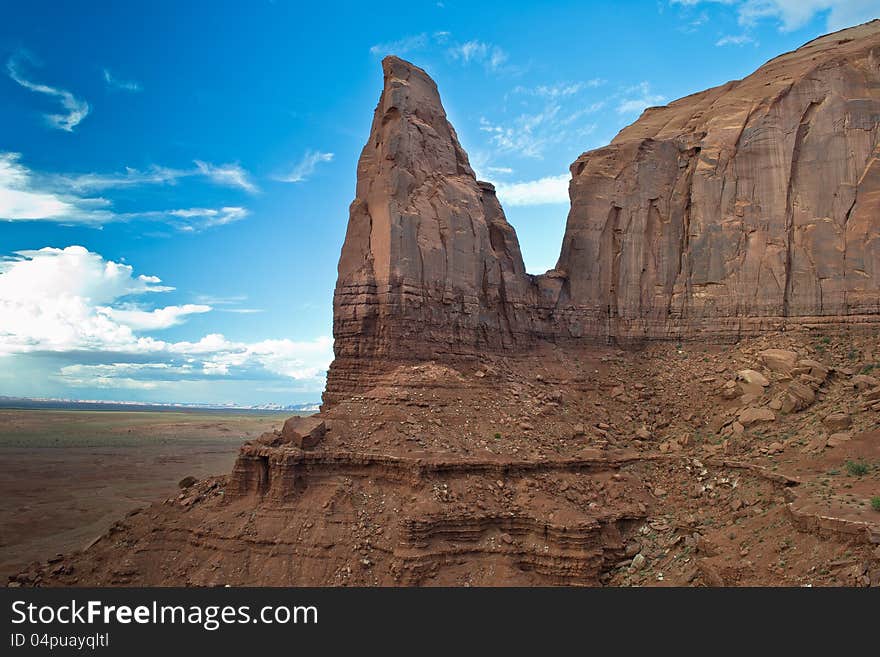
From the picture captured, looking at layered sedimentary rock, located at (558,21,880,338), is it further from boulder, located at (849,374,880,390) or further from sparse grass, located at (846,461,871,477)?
sparse grass, located at (846,461,871,477)

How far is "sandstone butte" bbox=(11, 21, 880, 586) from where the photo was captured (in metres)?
28.0

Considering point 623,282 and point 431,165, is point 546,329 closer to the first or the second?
point 623,282

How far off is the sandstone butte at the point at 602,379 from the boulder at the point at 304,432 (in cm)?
14

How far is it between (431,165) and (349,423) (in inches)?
649

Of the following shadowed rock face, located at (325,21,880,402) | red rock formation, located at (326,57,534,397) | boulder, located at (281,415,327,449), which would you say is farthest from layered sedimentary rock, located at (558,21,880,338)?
boulder, located at (281,415,327,449)

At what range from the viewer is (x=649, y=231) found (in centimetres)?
4606

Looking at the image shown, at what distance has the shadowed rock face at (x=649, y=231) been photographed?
124 ft

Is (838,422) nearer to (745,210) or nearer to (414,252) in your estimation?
(745,210)

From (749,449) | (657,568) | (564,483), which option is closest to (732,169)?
(749,449)

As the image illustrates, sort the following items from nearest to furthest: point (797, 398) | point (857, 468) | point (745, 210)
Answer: point (857, 468)
point (797, 398)
point (745, 210)

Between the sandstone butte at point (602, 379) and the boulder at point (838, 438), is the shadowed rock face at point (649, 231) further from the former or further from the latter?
the boulder at point (838, 438)

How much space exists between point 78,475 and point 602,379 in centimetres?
5542

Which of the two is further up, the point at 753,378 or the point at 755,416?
the point at 753,378

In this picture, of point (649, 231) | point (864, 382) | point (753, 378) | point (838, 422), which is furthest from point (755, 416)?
point (649, 231)
